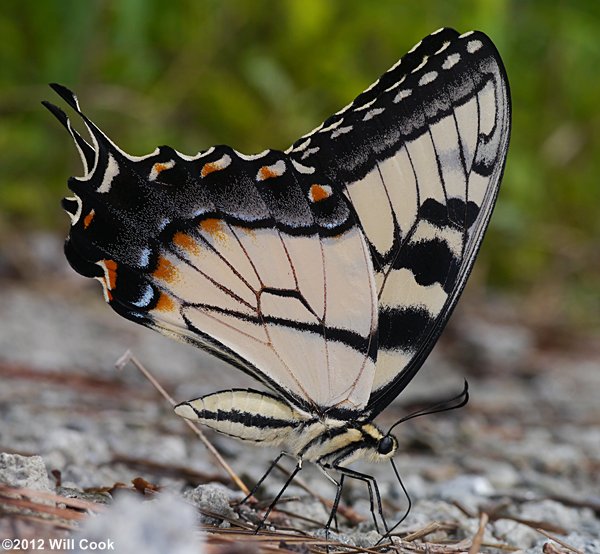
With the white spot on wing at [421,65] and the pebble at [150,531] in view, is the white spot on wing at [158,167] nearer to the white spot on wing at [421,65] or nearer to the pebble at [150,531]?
the white spot on wing at [421,65]

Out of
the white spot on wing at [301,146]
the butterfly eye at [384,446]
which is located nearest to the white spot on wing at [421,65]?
the white spot on wing at [301,146]

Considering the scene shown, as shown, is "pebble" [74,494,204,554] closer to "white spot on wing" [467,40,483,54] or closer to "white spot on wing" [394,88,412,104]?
"white spot on wing" [394,88,412,104]

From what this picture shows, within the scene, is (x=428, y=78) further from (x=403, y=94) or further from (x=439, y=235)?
(x=439, y=235)

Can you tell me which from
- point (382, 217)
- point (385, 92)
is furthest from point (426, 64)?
point (382, 217)

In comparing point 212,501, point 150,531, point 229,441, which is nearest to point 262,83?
point 229,441

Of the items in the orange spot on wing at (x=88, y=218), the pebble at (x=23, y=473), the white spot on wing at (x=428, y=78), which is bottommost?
the pebble at (x=23, y=473)

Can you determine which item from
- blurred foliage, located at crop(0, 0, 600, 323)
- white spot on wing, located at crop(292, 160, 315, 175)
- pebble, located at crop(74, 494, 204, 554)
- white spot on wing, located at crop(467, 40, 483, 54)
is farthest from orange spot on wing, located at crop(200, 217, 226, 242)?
blurred foliage, located at crop(0, 0, 600, 323)

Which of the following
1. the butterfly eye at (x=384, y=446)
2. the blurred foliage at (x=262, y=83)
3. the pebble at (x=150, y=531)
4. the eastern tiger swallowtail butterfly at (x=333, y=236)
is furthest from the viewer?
the blurred foliage at (x=262, y=83)

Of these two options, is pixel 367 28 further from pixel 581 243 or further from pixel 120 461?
pixel 120 461
